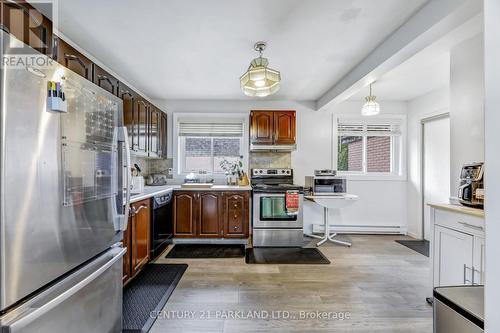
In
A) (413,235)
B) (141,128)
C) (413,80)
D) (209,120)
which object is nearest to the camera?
(141,128)

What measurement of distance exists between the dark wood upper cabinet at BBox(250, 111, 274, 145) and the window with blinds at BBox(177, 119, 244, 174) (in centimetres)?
38

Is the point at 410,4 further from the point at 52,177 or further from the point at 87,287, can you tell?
the point at 87,287

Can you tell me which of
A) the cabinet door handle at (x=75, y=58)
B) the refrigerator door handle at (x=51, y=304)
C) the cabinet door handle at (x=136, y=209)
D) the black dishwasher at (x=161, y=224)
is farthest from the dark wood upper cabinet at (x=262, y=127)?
the refrigerator door handle at (x=51, y=304)

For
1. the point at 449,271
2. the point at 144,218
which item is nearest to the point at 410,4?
the point at 449,271

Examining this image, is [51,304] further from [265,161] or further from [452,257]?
[265,161]

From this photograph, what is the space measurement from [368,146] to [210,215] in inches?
126

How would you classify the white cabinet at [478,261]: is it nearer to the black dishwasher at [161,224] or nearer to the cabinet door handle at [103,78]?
the black dishwasher at [161,224]

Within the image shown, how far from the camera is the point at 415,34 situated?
6.68 ft

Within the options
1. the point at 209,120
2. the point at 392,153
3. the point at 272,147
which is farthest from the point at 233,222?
the point at 392,153

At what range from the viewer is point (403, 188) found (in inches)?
185

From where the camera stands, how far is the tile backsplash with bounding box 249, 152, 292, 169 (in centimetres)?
464

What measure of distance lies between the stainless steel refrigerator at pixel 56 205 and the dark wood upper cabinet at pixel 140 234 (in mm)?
932

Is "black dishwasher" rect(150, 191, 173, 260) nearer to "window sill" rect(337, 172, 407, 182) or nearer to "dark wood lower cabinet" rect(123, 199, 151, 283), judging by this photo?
"dark wood lower cabinet" rect(123, 199, 151, 283)

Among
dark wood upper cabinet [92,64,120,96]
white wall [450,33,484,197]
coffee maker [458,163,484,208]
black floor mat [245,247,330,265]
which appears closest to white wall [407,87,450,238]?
white wall [450,33,484,197]
